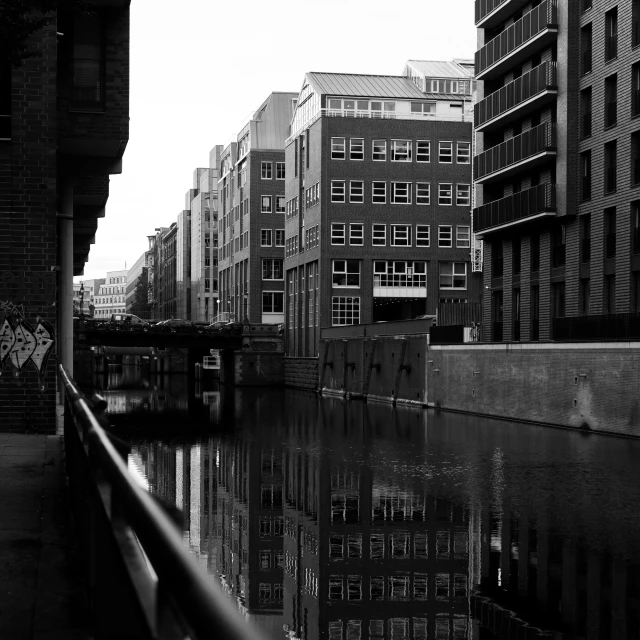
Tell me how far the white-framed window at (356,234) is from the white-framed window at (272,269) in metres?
25.5

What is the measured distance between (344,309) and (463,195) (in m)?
12.5

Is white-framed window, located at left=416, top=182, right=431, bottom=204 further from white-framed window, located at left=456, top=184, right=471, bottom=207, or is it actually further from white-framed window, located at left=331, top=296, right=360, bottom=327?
white-framed window, located at left=331, top=296, right=360, bottom=327

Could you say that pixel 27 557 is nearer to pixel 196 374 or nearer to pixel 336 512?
pixel 336 512

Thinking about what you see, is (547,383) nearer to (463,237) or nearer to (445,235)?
(445,235)

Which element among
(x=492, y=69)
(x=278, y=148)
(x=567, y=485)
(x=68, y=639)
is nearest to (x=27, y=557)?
(x=68, y=639)

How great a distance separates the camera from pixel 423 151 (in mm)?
80250

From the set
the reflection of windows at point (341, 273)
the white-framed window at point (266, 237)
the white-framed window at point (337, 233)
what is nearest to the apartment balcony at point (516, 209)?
the white-framed window at point (337, 233)

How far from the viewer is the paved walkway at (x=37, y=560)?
19.8 feet

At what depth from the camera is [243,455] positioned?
2736 cm

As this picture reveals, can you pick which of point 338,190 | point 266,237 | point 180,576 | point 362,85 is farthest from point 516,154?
point 266,237

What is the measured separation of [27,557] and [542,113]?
146ft

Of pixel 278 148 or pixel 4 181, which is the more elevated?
pixel 278 148

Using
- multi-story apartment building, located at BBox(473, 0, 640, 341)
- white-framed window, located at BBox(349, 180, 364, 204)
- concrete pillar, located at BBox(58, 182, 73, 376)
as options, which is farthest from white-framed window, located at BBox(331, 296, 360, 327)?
concrete pillar, located at BBox(58, 182, 73, 376)

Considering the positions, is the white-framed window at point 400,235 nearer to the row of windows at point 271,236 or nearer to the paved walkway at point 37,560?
the row of windows at point 271,236
